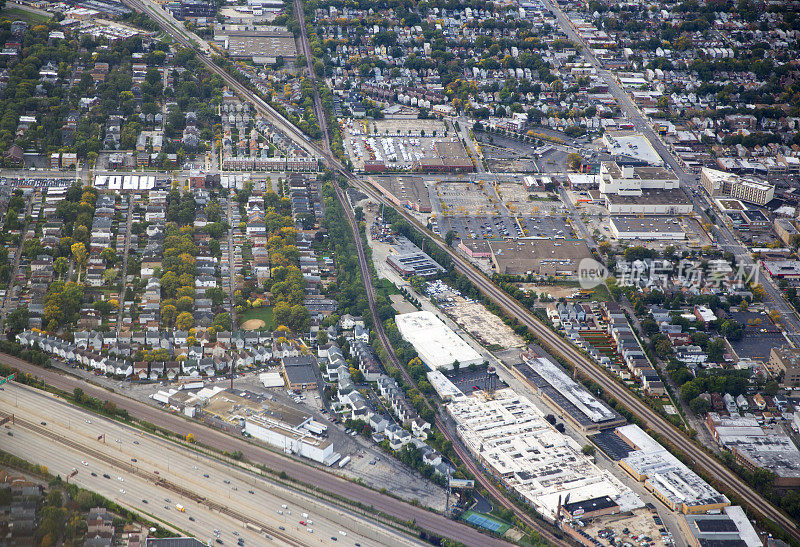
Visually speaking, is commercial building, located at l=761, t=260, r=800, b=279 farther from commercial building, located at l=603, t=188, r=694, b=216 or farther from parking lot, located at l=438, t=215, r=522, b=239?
parking lot, located at l=438, t=215, r=522, b=239

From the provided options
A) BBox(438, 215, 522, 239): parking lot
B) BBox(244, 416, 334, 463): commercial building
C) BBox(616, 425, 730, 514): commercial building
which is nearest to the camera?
BBox(616, 425, 730, 514): commercial building

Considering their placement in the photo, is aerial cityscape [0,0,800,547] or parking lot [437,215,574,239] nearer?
aerial cityscape [0,0,800,547]

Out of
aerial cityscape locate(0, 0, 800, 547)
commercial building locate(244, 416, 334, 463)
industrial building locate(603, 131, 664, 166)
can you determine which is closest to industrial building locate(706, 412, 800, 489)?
aerial cityscape locate(0, 0, 800, 547)

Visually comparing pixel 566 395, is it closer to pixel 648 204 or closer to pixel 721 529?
pixel 721 529

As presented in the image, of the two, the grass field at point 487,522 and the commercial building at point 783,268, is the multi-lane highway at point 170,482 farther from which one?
the commercial building at point 783,268

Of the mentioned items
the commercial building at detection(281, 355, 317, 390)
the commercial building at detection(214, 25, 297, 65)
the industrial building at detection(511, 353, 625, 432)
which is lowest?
the industrial building at detection(511, 353, 625, 432)

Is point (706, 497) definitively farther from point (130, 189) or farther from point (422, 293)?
point (130, 189)
